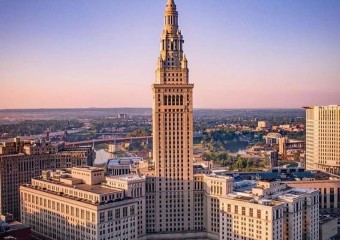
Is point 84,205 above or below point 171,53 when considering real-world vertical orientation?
below

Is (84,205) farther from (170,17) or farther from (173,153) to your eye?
(170,17)

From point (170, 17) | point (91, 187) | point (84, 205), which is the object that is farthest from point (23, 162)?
point (170, 17)

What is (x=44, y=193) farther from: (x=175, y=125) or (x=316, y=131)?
(x=316, y=131)

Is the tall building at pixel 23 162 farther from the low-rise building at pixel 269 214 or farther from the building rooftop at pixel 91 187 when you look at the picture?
the low-rise building at pixel 269 214

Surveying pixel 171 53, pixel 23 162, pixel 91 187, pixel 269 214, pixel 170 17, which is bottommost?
pixel 269 214

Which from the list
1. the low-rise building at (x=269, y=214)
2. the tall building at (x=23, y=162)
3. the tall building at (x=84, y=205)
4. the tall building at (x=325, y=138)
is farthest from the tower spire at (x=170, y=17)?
the tall building at (x=325, y=138)

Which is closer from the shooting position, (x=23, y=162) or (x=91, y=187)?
(x=91, y=187)

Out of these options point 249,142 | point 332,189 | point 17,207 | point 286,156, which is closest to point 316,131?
point 332,189
